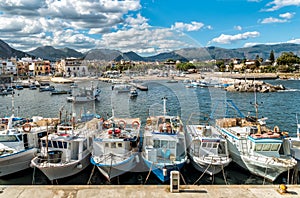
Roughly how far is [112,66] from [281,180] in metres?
169

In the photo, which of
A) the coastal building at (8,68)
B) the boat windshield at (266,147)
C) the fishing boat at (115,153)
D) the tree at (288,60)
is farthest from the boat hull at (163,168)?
the tree at (288,60)

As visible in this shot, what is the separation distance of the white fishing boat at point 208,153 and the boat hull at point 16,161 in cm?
1026

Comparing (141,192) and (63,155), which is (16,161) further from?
(141,192)

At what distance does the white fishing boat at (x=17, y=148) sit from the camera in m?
16.3

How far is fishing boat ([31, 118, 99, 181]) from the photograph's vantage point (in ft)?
49.6

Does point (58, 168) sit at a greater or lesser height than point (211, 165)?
greater

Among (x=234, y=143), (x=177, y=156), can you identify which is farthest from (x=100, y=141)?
(x=234, y=143)

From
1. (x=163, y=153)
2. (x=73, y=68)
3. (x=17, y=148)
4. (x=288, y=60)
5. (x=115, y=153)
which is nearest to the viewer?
(x=163, y=153)

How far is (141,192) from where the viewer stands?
1127 cm

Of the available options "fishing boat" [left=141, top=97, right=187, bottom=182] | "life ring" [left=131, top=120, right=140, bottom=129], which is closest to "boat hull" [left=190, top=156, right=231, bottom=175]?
"fishing boat" [left=141, top=97, right=187, bottom=182]

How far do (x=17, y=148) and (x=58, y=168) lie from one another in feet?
13.0

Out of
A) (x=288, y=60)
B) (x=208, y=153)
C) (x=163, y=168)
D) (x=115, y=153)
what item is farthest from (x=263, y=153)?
(x=288, y=60)

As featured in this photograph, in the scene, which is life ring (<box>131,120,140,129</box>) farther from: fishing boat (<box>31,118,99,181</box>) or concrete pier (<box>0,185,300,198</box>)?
concrete pier (<box>0,185,300,198</box>)

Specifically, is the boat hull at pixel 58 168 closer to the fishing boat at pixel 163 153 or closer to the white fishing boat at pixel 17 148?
the white fishing boat at pixel 17 148
